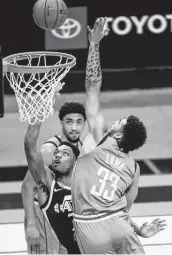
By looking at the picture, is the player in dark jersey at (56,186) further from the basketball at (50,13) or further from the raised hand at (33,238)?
the basketball at (50,13)

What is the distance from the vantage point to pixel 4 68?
5.37 metres

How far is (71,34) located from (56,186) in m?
6.87

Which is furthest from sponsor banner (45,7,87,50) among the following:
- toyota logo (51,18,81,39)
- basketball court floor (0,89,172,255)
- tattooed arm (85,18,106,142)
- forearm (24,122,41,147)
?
forearm (24,122,41,147)

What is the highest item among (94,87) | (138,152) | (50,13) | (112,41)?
(50,13)

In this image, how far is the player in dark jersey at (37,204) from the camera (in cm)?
521

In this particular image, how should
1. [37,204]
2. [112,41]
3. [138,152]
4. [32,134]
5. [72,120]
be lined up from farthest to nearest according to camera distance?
1. [112,41]
2. [138,152]
3. [72,120]
4. [37,204]
5. [32,134]

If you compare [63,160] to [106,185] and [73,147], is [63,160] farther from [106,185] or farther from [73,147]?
[106,185]

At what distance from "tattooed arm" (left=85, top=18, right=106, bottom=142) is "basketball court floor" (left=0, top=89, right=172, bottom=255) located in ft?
4.99

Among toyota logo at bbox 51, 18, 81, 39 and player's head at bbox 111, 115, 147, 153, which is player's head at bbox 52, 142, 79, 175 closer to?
player's head at bbox 111, 115, 147, 153

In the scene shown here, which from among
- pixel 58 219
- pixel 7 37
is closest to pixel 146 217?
pixel 58 219

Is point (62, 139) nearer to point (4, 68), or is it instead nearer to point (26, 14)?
point (4, 68)

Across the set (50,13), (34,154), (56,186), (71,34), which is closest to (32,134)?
(34,154)

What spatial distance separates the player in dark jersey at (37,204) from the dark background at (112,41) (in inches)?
237

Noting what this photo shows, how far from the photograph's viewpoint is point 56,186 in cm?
517
